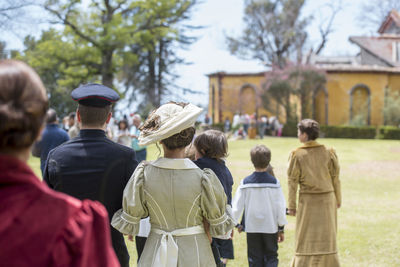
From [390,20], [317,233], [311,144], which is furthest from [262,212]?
Answer: [390,20]

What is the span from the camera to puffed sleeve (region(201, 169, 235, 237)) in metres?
2.74

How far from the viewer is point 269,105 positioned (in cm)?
3538

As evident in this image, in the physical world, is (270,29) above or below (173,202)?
above

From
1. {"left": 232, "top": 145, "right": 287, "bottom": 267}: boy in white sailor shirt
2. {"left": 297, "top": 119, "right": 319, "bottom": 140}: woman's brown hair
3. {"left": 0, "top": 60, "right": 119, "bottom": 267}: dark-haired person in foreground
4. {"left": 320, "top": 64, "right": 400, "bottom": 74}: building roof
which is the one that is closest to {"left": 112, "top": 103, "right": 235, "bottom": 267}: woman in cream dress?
{"left": 0, "top": 60, "right": 119, "bottom": 267}: dark-haired person in foreground

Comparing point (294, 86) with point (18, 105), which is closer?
point (18, 105)

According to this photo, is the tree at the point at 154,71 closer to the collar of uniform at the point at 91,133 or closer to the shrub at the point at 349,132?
the shrub at the point at 349,132

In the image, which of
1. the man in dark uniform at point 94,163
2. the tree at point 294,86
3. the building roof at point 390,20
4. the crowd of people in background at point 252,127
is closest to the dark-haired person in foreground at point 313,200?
the man in dark uniform at point 94,163

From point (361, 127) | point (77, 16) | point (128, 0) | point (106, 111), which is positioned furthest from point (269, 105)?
point (106, 111)

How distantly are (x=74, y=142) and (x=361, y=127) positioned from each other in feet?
98.3

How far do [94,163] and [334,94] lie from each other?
115ft

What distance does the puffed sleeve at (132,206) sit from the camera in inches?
109

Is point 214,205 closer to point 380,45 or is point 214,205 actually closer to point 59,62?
point 59,62

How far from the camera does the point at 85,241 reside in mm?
1332

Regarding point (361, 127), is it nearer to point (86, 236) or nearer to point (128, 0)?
point (128, 0)
